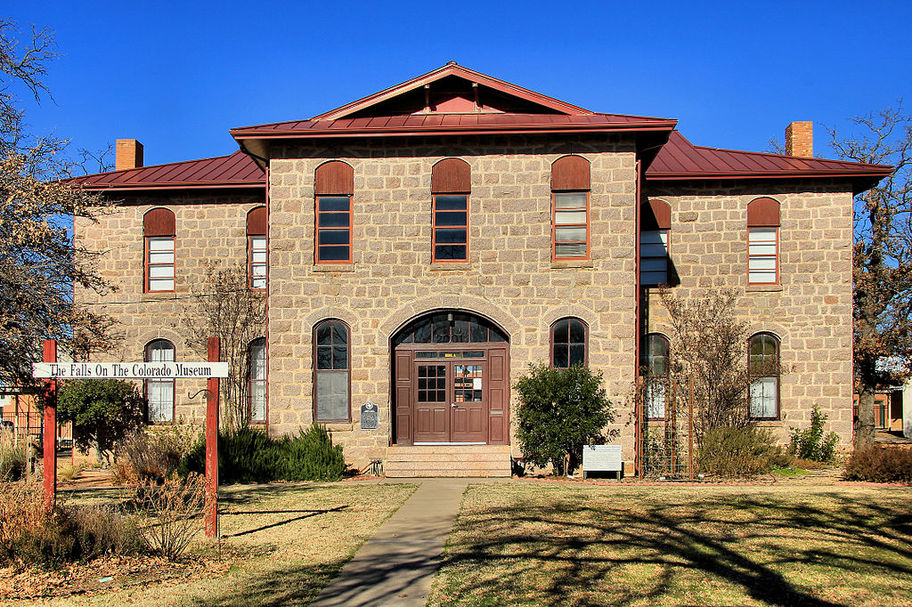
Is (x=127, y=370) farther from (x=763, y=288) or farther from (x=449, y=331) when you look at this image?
(x=763, y=288)

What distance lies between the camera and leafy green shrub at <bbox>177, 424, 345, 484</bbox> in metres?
17.7

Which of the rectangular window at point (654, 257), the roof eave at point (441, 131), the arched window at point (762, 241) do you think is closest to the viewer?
the roof eave at point (441, 131)

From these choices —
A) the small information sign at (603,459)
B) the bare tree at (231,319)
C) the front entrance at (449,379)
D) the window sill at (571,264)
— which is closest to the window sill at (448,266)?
the front entrance at (449,379)

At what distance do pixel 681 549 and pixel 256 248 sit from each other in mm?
15711

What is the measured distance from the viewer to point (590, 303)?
1881 centimetres

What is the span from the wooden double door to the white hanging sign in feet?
29.6

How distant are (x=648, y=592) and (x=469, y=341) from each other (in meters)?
11.3

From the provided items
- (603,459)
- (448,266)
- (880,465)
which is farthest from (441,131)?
(880,465)

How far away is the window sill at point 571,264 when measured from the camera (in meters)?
18.9

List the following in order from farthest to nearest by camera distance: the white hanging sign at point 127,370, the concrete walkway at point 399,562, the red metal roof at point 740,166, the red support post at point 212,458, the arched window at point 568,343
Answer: the red metal roof at point 740,166 → the arched window at point 568,343 → the red support post at point 212,458 → the white hanging sign at point 127,370 → the concrete walkway at point 399,562

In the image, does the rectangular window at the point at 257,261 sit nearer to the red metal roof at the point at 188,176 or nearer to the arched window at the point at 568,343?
the red metal roof at the point at 188,176

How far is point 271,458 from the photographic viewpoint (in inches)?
704

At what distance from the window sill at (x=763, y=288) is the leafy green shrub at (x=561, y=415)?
228 inches

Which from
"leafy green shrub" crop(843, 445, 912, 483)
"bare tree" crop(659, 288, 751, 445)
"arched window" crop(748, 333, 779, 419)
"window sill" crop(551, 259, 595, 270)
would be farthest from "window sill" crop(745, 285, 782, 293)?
"leafy green shrub" crop(843, 445, 912, 483)
